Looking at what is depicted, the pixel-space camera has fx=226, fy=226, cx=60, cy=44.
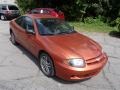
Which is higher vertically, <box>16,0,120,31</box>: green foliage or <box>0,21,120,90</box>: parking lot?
<box>16,0,120,31</box>: green foliage

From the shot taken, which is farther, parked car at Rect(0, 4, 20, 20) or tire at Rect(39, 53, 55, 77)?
parked car at Rect(0, 4, 20, 20)

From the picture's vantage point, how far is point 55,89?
218 inches

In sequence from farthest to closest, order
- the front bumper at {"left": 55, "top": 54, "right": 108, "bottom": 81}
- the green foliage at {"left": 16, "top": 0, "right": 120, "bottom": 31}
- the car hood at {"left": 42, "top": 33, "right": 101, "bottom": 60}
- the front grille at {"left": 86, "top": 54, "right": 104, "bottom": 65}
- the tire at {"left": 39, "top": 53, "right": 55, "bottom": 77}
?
the green foliage at {"left": 16, "top": 0, "right": 120, "bottom": 31} → the tire at {"left": 39, "top": 53, "right": 55, "bottom": 77} → the car hood at {"left": 42, "top": 33, "right": 101, "bottom": 60} → the front grille at {"left": 86, "top": 54, "right": 104, "bottom": 65} → the front bumper at {"left": 55, "top": 54, "right": 108, "bottom": 81}

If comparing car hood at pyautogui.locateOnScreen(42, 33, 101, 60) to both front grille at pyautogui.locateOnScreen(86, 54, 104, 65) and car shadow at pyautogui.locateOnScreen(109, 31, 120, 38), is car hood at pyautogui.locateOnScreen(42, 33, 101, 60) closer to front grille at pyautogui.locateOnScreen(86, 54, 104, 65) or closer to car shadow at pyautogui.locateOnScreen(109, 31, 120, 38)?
front grille at pyautogui.locateOnScreen(86, 54, 104, 65)

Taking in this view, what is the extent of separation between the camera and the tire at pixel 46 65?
5953mm

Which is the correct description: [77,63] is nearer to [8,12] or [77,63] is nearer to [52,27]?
[52,27]

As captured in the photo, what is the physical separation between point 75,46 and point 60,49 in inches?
19.0

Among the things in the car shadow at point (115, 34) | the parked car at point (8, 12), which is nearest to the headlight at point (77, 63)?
the car shadow at point (115, 34)

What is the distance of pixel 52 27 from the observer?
23.1 feet

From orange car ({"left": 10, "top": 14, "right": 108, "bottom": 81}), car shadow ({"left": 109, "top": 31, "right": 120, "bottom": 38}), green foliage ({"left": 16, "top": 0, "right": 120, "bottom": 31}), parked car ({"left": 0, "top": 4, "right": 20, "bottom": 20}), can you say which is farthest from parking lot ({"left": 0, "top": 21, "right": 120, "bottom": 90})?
parked car ({"left": 0, "top": 4, "right": 20, "bottom": 20})

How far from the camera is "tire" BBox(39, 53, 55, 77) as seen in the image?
5.95 meters

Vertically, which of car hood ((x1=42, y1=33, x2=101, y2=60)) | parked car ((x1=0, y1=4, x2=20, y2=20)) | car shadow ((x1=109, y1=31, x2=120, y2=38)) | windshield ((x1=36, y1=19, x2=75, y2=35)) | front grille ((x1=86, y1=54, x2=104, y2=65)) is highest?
windshield ((x1=36, y1=19, x2=75, y2=35))

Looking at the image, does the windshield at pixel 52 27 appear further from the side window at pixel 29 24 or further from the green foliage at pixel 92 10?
the green foliage at pixel 92 10

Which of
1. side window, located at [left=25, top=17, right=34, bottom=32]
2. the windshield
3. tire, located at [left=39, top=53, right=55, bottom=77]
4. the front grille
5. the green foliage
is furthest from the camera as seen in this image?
the green foliage
